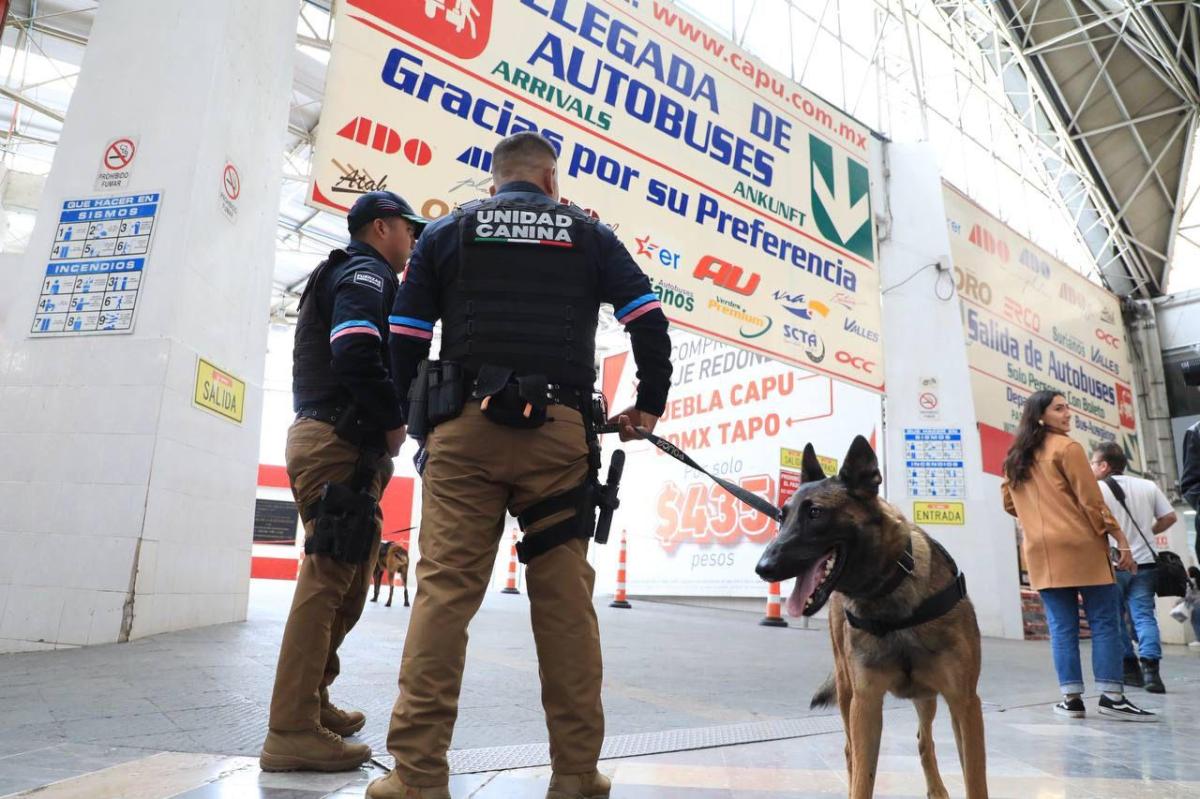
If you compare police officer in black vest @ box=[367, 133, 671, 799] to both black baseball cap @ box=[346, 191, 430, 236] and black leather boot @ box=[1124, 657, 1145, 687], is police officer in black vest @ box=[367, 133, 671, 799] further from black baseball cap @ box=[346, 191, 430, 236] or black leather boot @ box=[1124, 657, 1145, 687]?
black leather boot @ box=[1124, 657, 1145, 687]

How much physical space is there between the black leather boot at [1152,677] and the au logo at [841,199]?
4992mm

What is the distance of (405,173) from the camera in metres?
5.27

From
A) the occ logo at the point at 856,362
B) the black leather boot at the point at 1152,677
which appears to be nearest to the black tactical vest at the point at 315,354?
the black leather boot at the point at 1152,677

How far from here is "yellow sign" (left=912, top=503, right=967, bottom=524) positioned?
30.5 feet

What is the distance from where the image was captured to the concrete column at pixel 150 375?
4.34 metres

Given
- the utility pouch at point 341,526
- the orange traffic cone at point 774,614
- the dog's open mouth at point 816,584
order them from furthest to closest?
the orange traffic cone at point 774,614 → the utility pouch at point 341,526 → the dog's open mouth at point 816,584

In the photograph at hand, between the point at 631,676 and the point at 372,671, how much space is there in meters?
1.38

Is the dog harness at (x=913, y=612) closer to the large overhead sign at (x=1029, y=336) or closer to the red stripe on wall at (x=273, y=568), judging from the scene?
the large overhead sign at (x=1029, y=336)

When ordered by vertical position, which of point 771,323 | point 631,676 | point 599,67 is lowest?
point 631,676

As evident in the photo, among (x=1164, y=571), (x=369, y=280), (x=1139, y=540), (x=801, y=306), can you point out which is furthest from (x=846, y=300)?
(x=369, y=280)

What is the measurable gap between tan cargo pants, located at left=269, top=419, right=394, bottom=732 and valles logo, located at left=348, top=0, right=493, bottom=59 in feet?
13.2

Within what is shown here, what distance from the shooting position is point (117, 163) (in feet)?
16.0

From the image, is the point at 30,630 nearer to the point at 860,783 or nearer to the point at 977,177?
the point at 860,783

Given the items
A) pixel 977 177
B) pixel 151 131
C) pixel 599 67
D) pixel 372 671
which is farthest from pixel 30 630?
pixel 977 177
